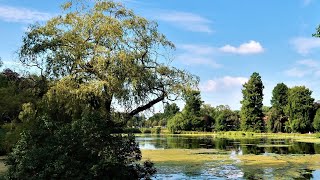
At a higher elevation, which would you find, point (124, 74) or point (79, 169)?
point (124, 74)

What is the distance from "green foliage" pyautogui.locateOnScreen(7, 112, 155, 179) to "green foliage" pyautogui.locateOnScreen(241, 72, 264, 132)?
69.5 m

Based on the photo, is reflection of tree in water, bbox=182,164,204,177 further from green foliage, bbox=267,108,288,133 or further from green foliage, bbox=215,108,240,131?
green foliage, bbox=215,108,240,131

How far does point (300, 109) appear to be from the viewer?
72.2 meters

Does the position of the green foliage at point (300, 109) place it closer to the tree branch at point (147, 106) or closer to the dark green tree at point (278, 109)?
the dark green tree at point (278, 109)

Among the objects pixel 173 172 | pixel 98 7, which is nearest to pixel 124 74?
pixel 98 7

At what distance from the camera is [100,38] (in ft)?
50.4

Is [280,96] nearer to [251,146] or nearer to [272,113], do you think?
[272,113]

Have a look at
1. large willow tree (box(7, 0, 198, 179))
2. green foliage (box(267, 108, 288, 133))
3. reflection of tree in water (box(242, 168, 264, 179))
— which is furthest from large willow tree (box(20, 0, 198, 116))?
green foliage (box(267, 108, 288, 133))

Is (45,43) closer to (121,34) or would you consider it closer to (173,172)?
(121,34)

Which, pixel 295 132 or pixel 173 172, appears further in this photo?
pixel 295 132

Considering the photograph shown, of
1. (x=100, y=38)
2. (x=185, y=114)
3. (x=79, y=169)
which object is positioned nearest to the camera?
(x=79, y=169)

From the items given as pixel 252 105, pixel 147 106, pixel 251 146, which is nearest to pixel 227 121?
pixel 252 105

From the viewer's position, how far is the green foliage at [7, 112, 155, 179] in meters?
10.9

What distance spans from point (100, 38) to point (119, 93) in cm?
246
